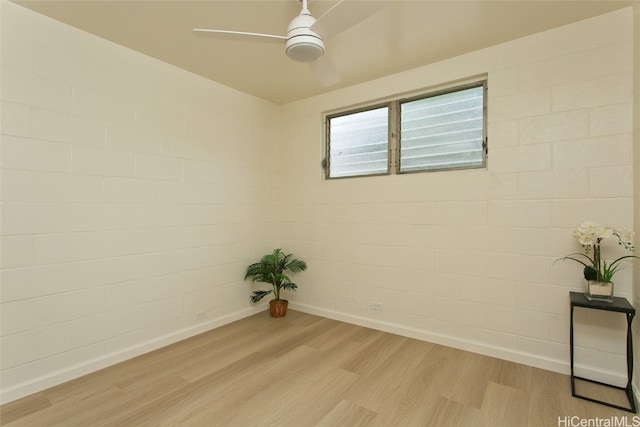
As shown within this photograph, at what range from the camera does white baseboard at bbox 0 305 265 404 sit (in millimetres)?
2059

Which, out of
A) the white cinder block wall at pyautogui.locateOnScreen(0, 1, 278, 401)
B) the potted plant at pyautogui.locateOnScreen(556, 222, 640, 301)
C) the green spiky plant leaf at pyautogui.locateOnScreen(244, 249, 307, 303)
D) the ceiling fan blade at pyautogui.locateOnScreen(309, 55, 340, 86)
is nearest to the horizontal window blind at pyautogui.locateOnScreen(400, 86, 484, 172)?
the potted plant at pyautogui.locateOnScreen(556, 222, 640, 301)

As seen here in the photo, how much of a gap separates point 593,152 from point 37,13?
13.7 ft

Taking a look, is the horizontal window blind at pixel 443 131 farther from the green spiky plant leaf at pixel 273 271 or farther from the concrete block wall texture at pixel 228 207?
the green spiky plant leaf at pixel 273 271

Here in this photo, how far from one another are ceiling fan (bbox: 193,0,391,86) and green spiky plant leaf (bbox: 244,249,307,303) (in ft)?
7.79

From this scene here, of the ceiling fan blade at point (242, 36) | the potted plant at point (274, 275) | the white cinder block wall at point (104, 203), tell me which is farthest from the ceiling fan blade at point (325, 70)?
the potted plant at point (274, 275)

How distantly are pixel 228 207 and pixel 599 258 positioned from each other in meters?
3.34

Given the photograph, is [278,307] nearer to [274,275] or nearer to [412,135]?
[274,275]

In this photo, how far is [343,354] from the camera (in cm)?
269

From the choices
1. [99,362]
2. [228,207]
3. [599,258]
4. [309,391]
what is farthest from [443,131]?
Answer: [99,362]

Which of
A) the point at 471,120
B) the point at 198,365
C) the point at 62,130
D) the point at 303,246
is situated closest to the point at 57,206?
the point at 62,130

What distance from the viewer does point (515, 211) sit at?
252 centimetres

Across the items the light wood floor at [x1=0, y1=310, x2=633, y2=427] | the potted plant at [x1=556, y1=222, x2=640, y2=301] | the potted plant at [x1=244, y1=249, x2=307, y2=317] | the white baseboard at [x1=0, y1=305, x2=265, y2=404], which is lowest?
the light wood floor at [x1=0, y1=310, x2=633, y2=427]

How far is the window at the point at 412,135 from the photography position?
110 inches

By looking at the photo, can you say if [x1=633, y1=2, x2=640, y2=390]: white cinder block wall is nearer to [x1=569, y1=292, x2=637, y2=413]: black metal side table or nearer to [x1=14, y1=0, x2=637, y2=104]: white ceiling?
[x1=569, y1=292, x2=637, y2=413]: black metal side table
